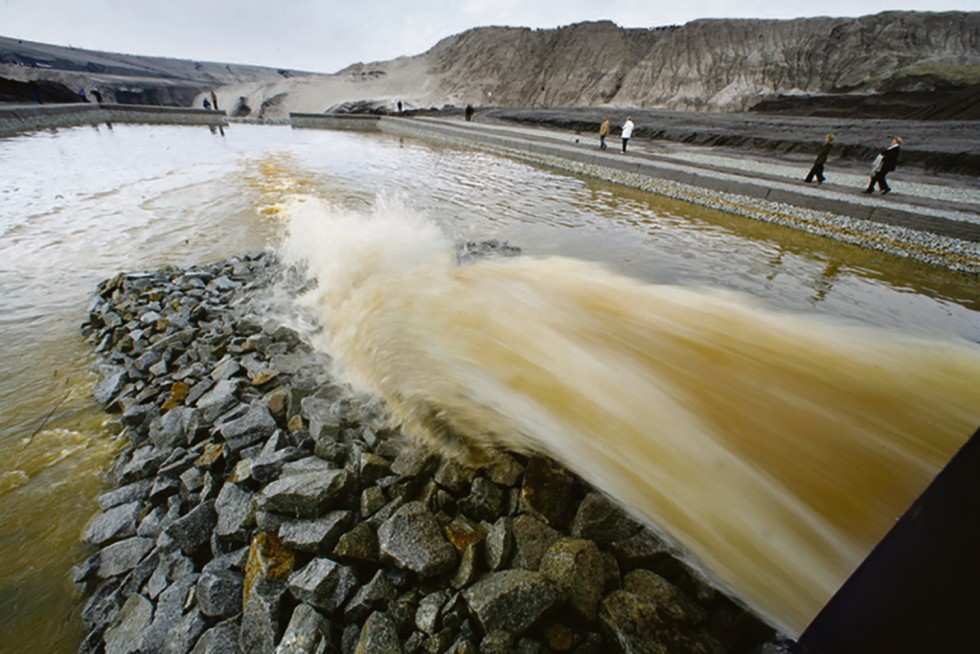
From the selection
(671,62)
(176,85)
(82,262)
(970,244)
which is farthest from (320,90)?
(970,244)

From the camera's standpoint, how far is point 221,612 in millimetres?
2045

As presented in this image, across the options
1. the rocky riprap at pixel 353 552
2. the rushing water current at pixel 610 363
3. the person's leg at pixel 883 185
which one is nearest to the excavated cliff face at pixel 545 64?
the person's leg at pixel 883 185

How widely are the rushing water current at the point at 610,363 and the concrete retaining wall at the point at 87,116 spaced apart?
20708 millimetres

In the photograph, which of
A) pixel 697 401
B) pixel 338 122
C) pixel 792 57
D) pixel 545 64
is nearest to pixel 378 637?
pixel 697 401

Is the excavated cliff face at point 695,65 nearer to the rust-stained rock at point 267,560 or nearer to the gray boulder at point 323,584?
the gray boulder at point 323,584

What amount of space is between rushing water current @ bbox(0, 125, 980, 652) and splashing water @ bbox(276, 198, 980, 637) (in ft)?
0.05

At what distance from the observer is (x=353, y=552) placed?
6.93 ft

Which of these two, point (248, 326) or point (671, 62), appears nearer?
point (248, 326)

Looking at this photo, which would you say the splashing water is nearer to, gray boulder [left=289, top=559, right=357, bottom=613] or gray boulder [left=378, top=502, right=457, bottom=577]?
gray boulder [left=378, top=502, right=457, bottom=577]

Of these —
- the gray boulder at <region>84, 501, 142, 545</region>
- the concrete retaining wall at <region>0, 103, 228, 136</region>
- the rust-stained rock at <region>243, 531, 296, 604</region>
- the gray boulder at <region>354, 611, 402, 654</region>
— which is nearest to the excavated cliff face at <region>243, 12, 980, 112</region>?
the concrete retaining wall at <region>0, 103, 228, 136</region>

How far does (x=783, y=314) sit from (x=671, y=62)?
5841 centimetres

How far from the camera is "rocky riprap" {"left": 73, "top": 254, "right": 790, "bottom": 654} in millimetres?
1838

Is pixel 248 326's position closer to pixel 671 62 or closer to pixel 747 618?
pixel 747 618

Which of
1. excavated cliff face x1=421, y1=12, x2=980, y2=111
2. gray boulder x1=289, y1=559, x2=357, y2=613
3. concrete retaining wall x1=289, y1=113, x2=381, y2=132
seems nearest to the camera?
gray boulder x1=289, y1=559, x2=357, y2=613
